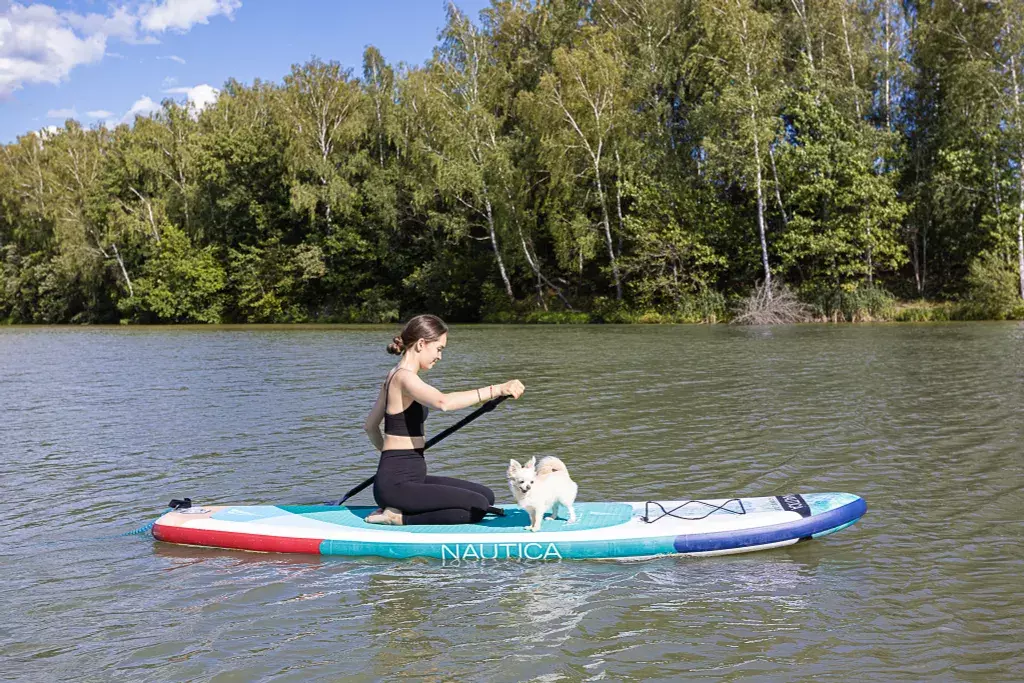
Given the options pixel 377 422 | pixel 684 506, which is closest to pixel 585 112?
pixel 684 506

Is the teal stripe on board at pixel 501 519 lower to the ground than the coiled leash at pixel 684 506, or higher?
lower

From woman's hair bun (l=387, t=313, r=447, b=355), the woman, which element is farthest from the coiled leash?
woman's hair bun (l=387, t=313, r=447, b=355)

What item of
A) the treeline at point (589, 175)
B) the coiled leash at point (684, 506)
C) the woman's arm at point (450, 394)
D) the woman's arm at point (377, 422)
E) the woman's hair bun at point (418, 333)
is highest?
the treeline at point (589, 175)

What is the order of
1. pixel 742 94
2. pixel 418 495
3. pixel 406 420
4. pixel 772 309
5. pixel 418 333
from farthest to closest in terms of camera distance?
1. pixel 742 94
2. pixel 772 309
3. pixel 418 495
4. pixel 406 420
5. pixel 418 333

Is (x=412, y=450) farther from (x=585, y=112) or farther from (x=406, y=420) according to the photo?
(x=585, y=112)

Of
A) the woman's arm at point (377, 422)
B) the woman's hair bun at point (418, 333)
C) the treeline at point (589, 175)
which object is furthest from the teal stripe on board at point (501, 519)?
the treeline at point (589, 175)

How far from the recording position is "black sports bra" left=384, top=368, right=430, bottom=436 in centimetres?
659

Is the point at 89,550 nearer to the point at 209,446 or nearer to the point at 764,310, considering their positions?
the point at 209,446

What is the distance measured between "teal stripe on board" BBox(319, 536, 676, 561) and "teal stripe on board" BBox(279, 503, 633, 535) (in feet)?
0.44

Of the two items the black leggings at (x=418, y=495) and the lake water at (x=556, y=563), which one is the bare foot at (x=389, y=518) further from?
the lake water at (x=556, y=563)

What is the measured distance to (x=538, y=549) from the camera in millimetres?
6422

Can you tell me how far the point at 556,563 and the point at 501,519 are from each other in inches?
25.8

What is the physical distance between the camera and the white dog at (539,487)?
6.33 m

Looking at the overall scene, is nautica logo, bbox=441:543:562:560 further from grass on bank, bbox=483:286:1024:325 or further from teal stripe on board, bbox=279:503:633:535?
grass on bank, bbox=483:286:1024:325
